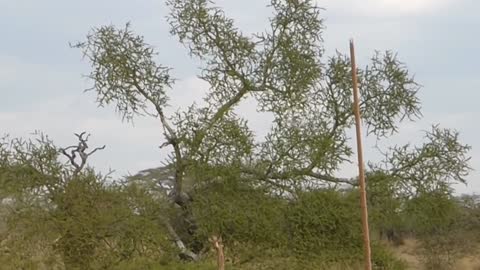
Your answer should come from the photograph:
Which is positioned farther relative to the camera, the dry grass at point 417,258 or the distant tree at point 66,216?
the dry grass at point 417,258

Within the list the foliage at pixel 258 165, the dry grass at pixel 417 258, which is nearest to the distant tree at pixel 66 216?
the foliage at pixel 258 165

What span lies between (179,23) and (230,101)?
6.34ft

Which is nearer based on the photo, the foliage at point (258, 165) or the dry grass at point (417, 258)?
the foliage at point (258, 165)

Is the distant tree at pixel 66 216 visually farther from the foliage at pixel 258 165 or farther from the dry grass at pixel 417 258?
the dry grass at pixel 417 258

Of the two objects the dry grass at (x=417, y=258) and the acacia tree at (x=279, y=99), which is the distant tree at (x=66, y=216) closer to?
the acacia tree at (x=279, y=99)

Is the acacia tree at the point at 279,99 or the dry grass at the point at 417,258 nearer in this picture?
the acacia tree at the point at 279,99

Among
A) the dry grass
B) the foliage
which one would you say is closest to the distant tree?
the foliage

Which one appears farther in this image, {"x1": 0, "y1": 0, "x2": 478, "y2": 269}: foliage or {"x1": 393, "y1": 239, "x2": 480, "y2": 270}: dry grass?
{"x1": 393, "y1": 239, "x2": 480, "y2": 270}: dry grass

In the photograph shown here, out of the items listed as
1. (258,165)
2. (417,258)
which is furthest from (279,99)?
(417,258)

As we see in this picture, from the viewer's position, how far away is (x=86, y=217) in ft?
60.0

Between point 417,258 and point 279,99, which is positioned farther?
point 417,258

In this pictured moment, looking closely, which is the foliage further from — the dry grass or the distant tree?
the dry grass

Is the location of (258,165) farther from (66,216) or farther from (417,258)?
(417,258)

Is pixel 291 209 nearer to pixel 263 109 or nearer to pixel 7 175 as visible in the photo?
pixel 263 109
